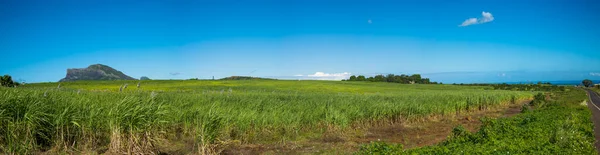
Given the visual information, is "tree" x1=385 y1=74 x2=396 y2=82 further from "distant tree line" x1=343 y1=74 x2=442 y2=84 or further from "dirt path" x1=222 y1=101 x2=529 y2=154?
"dirt path" x1=222 y1=101 x2=529 y2=154

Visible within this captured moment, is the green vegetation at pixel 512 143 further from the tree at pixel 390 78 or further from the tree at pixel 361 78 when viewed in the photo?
the tree at pixel 390 78

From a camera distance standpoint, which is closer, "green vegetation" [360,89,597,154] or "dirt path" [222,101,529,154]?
"green vegetation" [360,89,597,154]

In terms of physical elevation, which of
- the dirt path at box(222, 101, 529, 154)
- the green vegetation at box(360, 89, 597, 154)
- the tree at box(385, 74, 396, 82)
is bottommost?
the dirt path at box(222, 101, 529, 154)

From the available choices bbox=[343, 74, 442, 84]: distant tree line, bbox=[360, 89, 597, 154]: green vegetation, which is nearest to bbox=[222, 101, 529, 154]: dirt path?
bbox=[360, 89, 597, 154]: green vegetation

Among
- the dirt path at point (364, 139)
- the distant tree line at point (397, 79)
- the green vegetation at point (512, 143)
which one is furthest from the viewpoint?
the distant tree line at point (397, 79)

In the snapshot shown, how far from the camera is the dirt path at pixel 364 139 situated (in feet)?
31.1

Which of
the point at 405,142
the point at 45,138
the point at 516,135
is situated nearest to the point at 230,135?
the point at 45,138

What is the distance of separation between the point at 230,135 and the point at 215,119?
205 centimetres

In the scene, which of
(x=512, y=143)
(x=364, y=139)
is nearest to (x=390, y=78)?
(x=364, y=139)

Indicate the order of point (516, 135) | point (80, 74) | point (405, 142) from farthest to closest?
point (80, 74) → point (405, 142) → point (516, 135)

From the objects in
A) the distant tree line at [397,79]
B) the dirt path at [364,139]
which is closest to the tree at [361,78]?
the distant tree line at [397,79]

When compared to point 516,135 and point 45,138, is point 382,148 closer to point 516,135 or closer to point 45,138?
point 516,135

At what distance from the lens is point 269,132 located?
35.5 ft

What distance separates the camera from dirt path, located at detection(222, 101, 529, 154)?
9.48m
